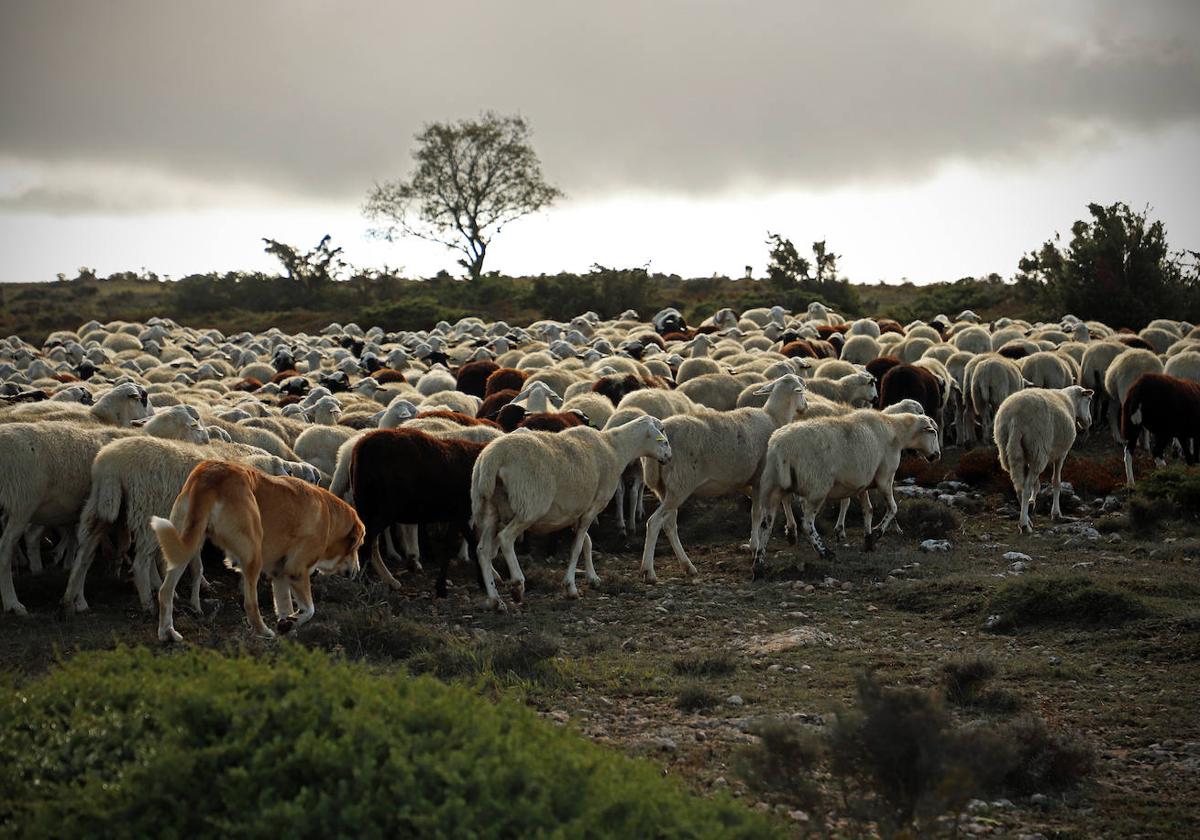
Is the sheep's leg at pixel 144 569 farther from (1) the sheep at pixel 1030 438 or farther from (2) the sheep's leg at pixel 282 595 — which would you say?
(1) the sheep at pixel 1030 438

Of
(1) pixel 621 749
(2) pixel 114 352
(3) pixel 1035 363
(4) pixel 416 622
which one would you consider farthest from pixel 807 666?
(2) pixel 114 352

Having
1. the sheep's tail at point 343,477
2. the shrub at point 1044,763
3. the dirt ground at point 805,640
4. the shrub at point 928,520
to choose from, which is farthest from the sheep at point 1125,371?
the shrub at point 1044,763

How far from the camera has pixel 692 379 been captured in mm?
19672

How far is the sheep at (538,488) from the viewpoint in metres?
12.3

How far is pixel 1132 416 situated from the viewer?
17.5 m

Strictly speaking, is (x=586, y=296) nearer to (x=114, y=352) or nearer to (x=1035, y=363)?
(x=114, y=352)

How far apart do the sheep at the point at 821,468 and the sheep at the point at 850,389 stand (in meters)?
4.41

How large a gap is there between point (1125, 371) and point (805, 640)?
1250cm

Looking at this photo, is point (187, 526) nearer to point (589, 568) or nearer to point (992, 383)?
point (589, 568)

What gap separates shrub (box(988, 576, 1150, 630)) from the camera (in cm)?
1099

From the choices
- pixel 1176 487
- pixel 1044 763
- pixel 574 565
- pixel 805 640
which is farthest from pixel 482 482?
pixel 1176 487

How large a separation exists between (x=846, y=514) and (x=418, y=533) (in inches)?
226

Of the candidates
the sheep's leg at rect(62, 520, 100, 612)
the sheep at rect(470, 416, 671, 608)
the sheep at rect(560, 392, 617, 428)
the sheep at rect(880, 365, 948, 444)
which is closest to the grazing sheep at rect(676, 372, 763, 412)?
the sheep at rect(560, 392, 617, 428)

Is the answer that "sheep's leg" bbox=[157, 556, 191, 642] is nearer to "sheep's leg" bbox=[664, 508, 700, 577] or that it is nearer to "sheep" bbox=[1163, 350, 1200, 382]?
"sheep's leg" bbox=[664, 508, 700, 577]
